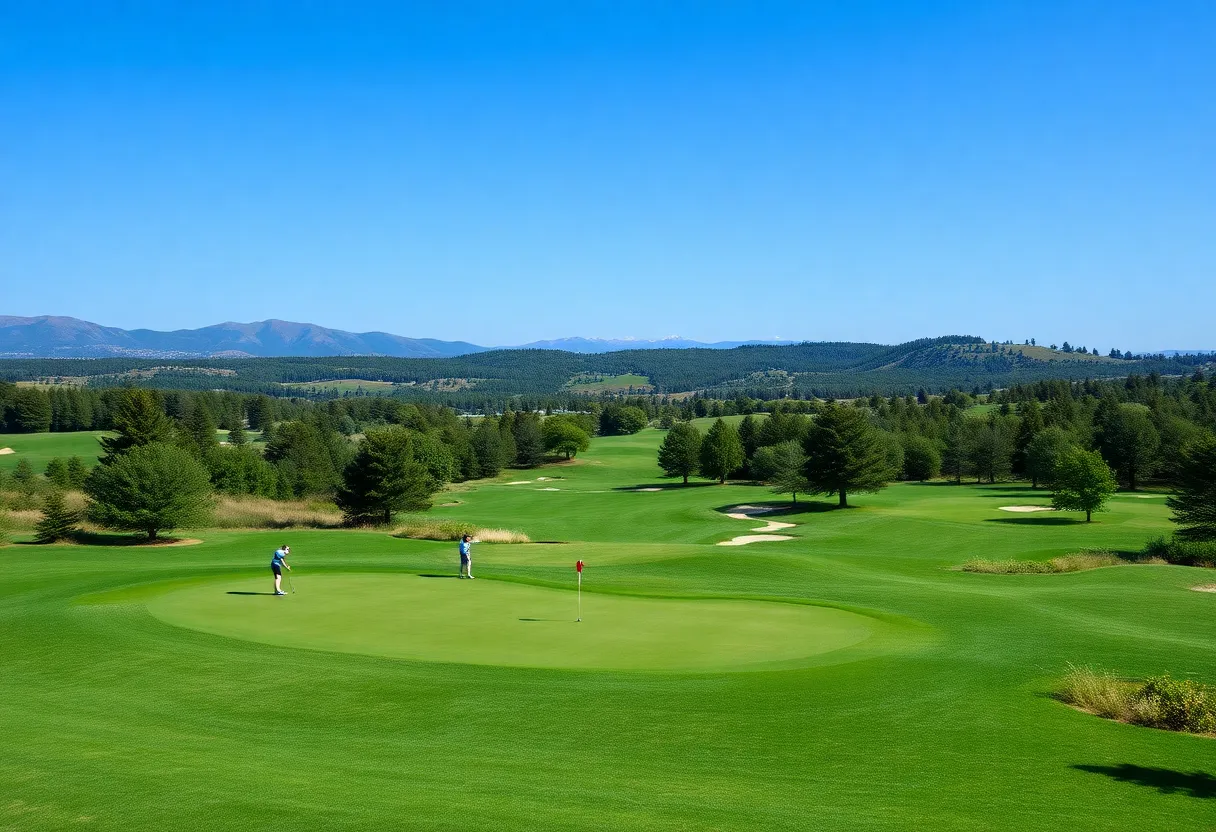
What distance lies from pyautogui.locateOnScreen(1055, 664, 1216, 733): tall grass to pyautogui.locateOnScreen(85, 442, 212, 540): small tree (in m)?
37.5

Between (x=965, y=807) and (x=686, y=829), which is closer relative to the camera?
(x=686, y=829)

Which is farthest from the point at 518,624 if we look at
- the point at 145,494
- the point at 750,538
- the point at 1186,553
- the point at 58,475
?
the point at 58,475

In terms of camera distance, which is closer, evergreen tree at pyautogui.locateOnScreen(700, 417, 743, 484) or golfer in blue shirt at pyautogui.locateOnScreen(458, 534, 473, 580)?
golfer in blue shirt at pyautogui.locateOnScreen(458, 534, 473, 580)

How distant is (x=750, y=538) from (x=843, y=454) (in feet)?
47.1

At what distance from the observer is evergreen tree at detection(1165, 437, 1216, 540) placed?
138 feet

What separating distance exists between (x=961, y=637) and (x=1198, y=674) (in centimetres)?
478

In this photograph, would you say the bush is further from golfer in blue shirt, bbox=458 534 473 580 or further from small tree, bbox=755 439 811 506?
small tree, bbox=755 439 811 506

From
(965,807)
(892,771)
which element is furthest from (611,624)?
(965,807)

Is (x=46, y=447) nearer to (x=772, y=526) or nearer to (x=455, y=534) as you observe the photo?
(x=455, y=534)

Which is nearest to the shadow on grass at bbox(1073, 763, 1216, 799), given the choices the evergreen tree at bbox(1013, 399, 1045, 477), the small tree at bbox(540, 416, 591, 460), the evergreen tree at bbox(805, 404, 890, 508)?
the evergreen tree at bbox(805, 404, 890, 508)

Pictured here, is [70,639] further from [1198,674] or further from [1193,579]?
[1193,579]

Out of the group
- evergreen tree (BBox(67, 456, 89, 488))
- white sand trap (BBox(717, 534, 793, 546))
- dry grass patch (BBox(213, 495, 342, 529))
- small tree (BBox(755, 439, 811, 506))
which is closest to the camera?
white sand trap (BBox(717, 534, 793, 546))

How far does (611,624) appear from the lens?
20984mm

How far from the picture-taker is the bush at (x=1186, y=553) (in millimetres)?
33844
